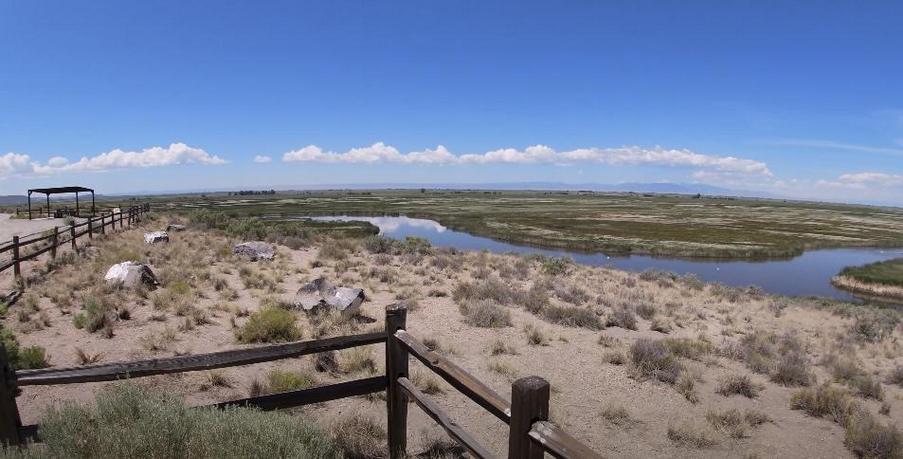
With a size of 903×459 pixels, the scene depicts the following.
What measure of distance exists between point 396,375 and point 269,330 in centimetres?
612

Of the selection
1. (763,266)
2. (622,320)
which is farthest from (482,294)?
(763,266)

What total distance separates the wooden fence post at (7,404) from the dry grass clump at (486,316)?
948 cm

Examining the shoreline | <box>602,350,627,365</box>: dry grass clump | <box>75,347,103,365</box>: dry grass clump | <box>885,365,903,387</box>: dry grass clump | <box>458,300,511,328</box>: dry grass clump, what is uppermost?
<box>75,347,103,365</box>: dry grass clump

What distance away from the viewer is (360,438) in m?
5.90

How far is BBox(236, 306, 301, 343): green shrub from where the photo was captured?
32.8ft

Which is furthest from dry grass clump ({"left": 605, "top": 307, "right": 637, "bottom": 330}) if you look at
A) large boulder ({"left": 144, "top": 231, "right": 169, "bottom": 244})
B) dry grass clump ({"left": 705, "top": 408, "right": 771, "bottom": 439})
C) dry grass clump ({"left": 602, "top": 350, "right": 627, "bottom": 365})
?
large boulder ({"left": 144, "top": 231, "right": 169, "bottom": 244})

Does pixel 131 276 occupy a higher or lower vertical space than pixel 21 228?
higher

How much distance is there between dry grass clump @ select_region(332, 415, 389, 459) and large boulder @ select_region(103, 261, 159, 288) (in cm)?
1012

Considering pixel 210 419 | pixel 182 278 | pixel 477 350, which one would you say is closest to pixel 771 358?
pixel 477 350

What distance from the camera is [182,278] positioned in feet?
49.2

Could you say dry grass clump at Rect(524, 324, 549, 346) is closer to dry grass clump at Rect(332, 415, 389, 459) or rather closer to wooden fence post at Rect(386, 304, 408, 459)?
dry grass clump at Rect(332, 415, 389, 459)

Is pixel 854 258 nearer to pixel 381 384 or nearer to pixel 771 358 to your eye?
pixel 771 358

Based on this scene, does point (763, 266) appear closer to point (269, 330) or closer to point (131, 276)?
point (269, 330)

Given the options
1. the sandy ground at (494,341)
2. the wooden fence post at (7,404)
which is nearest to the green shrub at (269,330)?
the sandy ground at (494,341)
